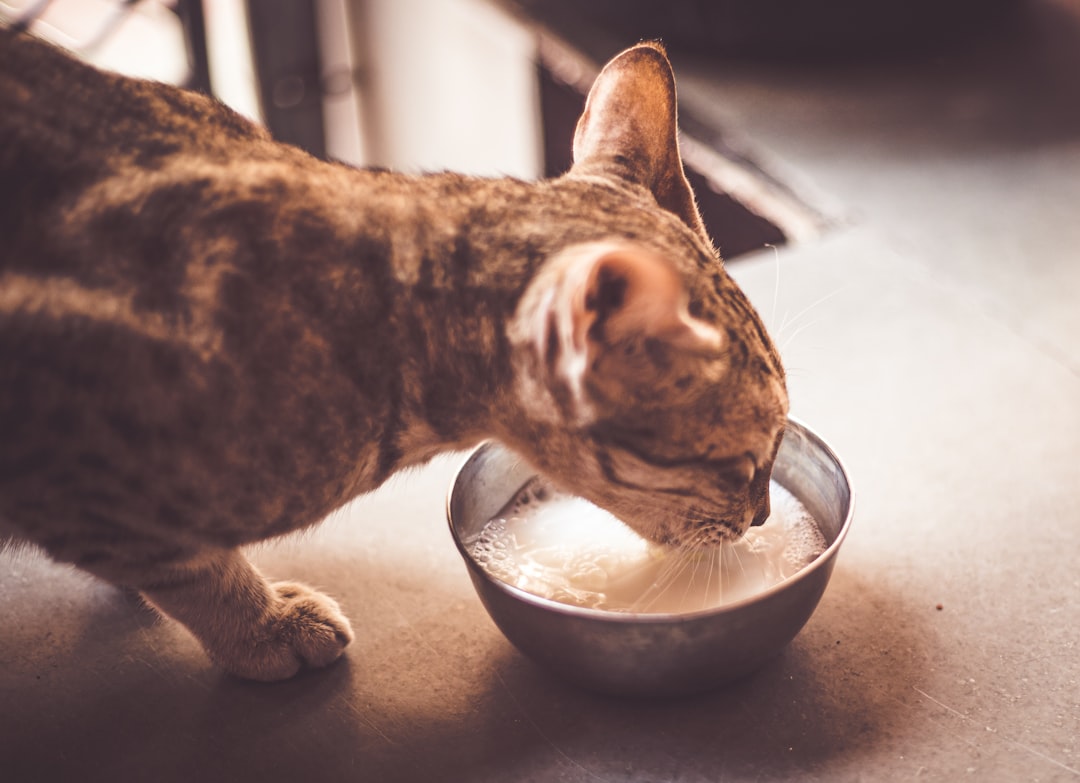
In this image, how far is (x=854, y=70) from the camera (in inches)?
136

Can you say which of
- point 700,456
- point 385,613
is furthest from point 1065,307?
point 385,613

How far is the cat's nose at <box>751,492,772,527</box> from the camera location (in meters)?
1.38

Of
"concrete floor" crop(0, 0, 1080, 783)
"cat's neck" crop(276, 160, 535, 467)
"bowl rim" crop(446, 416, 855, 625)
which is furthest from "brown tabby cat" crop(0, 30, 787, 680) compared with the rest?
"concrete floor" crop(0, 0, 1080, 783)

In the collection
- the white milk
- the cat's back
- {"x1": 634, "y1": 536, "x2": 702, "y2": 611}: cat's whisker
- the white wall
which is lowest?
the white wall

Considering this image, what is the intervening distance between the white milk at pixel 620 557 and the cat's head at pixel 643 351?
8 cm

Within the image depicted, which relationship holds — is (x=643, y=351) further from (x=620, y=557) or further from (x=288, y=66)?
(x=288, y=66)

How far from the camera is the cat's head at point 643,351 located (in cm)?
105

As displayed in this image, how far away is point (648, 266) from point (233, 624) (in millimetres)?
797

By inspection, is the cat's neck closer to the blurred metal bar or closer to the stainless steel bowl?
the stainless steel bowl

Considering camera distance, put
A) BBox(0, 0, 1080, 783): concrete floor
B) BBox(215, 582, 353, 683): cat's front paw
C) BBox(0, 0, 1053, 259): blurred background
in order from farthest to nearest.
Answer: BBox(0, 0, 1053, 259): blurred background
BBox(215, 582, 353, 683): cat's front paw
BBox(0, 0, 1080, 783): concrete floor

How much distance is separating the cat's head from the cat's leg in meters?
0.41

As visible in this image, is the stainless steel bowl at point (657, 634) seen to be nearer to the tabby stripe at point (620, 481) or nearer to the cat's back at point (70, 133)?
the tabby stripe at point (620, 481)

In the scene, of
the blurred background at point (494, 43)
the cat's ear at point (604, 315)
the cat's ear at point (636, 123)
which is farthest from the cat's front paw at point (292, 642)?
the blurred background at point (494, 43)

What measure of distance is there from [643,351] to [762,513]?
0.39 meters
